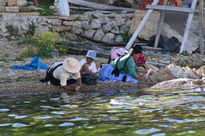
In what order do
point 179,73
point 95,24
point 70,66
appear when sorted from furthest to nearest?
1. point 95,24
2. point 179,73
3. point 70,66

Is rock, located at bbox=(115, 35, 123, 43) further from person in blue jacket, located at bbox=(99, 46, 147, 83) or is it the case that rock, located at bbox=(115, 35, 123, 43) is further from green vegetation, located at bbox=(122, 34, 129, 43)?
person in blue jacket, located at bbox=(99, 46, 147, 83)

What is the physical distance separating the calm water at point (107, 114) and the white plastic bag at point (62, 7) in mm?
8502

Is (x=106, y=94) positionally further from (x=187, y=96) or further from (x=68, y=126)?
(x=68, y=126)

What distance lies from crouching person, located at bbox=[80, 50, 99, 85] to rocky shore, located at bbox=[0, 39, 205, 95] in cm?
16

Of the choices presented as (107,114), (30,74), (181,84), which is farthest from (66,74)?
(181,84)

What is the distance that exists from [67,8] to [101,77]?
7.45 meters

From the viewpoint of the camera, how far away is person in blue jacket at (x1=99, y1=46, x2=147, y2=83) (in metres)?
9.87

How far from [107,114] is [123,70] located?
12.2ft

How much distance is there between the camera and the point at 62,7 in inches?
658

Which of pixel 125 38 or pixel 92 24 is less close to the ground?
pixel 92 24

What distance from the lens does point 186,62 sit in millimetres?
13188

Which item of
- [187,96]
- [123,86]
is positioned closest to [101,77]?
[123,86]

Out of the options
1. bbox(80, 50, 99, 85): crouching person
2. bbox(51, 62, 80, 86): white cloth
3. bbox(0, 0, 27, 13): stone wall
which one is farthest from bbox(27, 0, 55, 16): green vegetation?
bbox(51, 62, 80, 86): white cloth

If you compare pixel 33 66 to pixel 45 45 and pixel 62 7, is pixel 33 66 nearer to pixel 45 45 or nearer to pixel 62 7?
pixel 45 45
